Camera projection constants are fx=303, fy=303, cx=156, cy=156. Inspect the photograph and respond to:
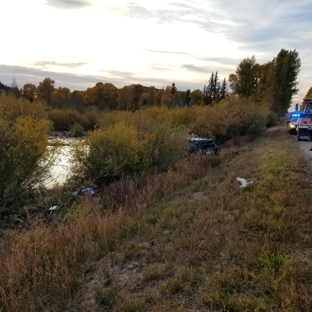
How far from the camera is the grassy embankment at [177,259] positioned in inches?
148

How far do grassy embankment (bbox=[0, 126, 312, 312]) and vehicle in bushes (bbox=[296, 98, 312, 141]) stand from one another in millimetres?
12604

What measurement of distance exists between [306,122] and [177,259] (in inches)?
664

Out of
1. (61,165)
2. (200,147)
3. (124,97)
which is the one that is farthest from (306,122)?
(124,97)

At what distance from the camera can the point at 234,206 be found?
660cm

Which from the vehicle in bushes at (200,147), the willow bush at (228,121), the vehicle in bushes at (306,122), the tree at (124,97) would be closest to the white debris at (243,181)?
the vehicle in bushes at (200,147)

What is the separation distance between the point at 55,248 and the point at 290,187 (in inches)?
216

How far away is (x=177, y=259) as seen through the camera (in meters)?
4.75

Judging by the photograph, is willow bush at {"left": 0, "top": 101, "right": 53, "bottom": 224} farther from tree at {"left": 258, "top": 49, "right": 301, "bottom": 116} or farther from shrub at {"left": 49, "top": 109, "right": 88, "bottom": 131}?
tree at {"left": 258, "top": 49, "right": 301, "bottom": 116}

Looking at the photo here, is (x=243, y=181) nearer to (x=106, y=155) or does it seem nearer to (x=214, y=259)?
(x=214, y=259)

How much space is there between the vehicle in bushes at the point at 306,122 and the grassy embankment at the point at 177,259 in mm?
12604

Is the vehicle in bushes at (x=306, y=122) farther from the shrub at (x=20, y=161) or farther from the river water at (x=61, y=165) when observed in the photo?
the shrub at (x=20, y=161)

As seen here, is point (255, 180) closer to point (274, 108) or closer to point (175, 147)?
point (175, 147)

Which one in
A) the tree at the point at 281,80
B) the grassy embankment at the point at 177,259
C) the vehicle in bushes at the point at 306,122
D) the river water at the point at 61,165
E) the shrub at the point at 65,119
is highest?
the tree at the point at 281,80

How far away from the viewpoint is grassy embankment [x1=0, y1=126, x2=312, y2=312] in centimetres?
377
